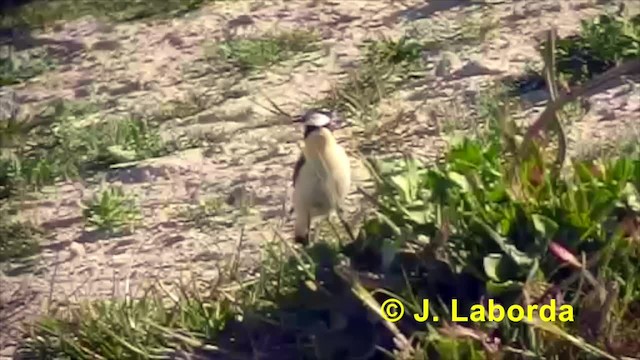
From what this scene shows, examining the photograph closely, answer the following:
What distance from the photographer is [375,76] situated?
670 cm

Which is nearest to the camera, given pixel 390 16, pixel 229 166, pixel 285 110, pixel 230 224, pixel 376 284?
pixel 376 284

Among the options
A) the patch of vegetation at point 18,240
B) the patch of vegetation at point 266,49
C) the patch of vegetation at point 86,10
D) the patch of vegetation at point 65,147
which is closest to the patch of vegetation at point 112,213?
the patch of vegetation at point 18,240

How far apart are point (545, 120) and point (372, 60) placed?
9.11ft

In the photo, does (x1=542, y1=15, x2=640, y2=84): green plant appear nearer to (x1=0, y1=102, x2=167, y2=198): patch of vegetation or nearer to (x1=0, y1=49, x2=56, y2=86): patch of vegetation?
(x1=0, y1=102, x2=167, y2=198): patch of vegetation

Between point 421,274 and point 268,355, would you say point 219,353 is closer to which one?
point 268,355

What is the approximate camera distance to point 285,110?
6.73m

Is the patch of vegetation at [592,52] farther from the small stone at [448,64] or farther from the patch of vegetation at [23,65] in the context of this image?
the patch of vegetation at [23,65]

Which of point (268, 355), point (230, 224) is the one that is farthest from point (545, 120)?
point (230, 224)

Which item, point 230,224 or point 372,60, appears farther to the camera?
point 372,60
